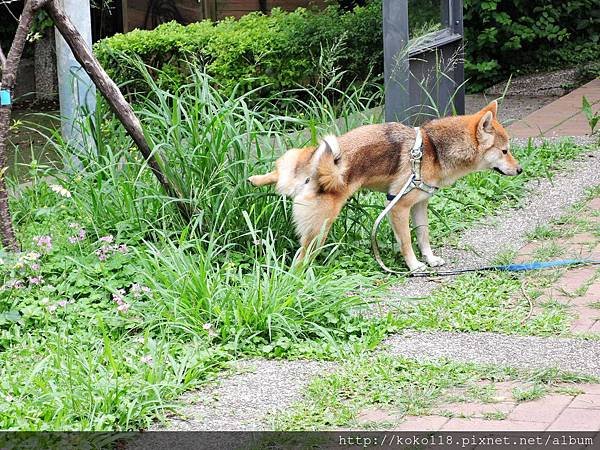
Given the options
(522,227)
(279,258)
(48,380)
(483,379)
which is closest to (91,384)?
(48,380)

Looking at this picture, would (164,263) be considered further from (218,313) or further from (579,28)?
(579,28)

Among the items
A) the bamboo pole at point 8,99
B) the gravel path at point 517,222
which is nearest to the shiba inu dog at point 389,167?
the gravel path at point 517,222

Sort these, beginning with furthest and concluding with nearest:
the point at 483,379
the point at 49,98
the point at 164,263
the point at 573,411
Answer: the point at 49,98
the point at 164,263
the point at 483,379
the point at 573,411

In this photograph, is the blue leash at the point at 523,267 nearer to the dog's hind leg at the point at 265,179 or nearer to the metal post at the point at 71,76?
the dog's hind leg at the point at 265,179

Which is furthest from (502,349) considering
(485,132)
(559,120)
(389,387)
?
(559,120)

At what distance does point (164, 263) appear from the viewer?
5641 mm

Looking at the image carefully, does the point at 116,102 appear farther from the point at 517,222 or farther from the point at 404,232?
the point at 517,222

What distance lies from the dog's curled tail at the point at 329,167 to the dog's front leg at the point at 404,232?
1.43 feet

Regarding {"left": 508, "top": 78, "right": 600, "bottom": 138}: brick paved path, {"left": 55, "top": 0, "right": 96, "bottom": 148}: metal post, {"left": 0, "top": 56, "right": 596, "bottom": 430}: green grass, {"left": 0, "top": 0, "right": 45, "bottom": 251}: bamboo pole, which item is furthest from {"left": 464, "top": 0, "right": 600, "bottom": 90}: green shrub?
{"left": 0, "top": 0, "right": 45, "bottom": 251}: bamboo pole

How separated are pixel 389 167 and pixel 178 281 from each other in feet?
5.11

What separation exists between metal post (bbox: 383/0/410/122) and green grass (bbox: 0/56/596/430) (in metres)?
0.28

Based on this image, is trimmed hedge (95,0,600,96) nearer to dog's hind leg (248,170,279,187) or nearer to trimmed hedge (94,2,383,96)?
trimmed hedge (94,2,383,96)

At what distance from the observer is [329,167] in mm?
5969

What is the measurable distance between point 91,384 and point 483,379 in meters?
1.73
